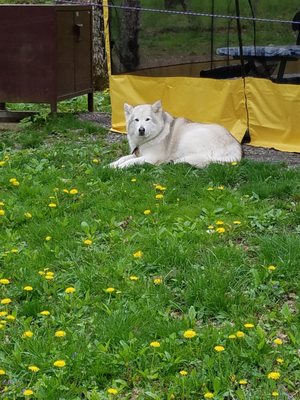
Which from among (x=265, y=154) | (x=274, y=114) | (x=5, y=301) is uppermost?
(x=274, y=114)

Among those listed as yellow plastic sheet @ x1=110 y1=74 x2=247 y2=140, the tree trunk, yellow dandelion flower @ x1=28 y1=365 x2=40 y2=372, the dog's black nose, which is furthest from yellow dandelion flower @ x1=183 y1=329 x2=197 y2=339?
the tree trunk

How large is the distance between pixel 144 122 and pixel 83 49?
3.42 metres

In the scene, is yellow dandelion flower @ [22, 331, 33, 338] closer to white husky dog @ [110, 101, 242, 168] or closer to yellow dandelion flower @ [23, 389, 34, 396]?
yellow dandelion flower @ [23, 389, 34, 396]

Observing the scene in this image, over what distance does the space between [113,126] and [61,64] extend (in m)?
1.11

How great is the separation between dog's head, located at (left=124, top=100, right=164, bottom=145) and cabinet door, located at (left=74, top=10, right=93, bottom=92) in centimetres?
289

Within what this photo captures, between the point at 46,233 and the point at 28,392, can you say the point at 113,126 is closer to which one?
the point at 46,233

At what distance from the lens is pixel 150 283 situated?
4281mm

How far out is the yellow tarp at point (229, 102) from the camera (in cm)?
814

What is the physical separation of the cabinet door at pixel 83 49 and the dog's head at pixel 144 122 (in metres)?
2.89

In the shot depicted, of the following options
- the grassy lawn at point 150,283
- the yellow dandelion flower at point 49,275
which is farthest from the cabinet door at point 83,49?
the yellow dandelion flower at point 49,275

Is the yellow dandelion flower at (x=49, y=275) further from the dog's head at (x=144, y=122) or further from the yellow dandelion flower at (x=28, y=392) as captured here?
the dog's head at (x=144, y=122)

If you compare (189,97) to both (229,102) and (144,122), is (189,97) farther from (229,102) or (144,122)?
(144,122)

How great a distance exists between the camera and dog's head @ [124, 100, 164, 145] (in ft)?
23.9

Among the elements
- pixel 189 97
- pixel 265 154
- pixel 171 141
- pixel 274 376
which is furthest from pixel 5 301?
pixel 189 97
